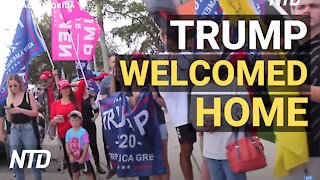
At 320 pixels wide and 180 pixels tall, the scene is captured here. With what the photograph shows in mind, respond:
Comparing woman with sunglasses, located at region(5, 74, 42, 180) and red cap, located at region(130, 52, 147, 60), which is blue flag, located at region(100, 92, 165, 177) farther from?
woman with sunglasses, located at region(5, 74, 42, 180)

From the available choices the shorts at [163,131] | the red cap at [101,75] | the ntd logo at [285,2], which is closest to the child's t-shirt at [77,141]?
the red cap at [101,75]

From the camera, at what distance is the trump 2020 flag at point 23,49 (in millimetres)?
2762

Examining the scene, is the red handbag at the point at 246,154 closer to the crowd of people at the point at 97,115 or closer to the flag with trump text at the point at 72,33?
the crowd of people at the point at 97,115

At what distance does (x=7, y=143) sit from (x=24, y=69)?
2.63ft

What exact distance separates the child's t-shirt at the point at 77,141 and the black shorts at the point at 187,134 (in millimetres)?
668

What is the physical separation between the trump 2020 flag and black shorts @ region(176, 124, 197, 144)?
1052mm

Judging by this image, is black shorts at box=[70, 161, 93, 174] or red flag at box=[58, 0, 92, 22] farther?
black shorts at box=[70, 161, 93, 174]

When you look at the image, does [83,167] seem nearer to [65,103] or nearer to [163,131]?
[65,103]

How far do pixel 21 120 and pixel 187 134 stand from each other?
1.23 meters

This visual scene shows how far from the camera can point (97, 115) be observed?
3.28m

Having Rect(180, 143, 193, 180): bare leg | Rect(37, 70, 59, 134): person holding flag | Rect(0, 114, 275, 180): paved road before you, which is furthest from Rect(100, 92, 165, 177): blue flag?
Rect(37, 70, 59, 134): person holding flag

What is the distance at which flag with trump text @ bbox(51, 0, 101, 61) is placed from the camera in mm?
2672

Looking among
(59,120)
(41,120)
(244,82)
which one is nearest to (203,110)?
(244,82)

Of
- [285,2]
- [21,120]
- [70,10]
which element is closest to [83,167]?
[21,120]
